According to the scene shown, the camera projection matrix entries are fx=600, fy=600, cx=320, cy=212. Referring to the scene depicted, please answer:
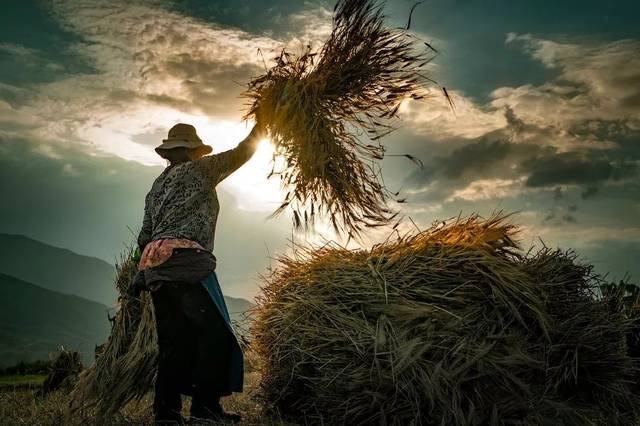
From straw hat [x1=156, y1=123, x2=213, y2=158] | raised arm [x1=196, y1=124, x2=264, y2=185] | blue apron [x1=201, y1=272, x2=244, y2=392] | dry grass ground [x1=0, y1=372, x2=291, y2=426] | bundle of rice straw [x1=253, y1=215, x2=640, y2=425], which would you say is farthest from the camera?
straw hat [x1=156, y1=123, x2=213, y2=158]

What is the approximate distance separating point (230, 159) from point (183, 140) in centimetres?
49

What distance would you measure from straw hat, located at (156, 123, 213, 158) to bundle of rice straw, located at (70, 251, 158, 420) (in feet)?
3.94

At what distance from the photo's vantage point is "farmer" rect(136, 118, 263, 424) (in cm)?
441

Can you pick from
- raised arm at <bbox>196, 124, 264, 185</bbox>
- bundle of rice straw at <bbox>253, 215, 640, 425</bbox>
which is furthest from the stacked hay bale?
raised arm at <bbox>196, 124, 264, 185</bbox>

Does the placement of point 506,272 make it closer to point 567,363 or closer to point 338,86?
point 567,363

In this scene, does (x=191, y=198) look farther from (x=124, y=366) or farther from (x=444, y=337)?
(x=444, y=337)

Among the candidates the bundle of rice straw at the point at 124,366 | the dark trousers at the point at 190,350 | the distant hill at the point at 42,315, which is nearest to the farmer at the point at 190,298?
the dark trousers at the point at 190,350

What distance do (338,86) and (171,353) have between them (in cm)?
248

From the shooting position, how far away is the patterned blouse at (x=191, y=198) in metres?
4.54

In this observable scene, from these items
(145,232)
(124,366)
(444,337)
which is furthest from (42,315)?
(444,337)

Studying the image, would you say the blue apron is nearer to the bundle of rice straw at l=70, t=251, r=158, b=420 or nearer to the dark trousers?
the dark trousers

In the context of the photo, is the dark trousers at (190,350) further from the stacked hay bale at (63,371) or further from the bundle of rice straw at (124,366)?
the stacked hay bale at (63,371)

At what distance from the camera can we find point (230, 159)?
4719 mm

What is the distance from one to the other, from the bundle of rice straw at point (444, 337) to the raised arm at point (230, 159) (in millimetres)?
953
